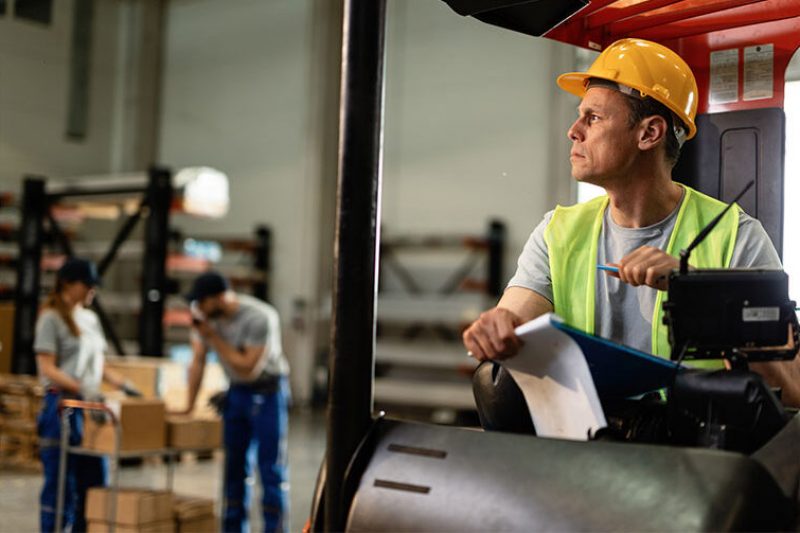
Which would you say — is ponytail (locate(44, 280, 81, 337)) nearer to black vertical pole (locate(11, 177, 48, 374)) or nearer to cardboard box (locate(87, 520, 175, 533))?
cardboard box (locate(87, 520, 175, 533))

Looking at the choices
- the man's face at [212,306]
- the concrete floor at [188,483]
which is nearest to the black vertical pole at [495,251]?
the concrete floor at [188,483]

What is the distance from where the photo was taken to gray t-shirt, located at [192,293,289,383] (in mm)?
6605

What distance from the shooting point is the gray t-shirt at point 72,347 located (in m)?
6.45

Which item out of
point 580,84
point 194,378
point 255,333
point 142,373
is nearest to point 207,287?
point 255,333

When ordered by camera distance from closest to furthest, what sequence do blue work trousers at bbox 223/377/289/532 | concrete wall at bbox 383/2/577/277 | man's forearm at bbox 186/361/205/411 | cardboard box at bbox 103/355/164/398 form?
blue work trousers at bbox 223/377/289/532
man's forearm at bbox 186/361/205/411
cardboard box at bbox 103/355/164/398
concrete wall at bbox 383/2/577/277

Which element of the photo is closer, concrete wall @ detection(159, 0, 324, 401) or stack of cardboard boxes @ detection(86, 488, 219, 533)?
stack of cardboard boxes @ detection(86, 488, 219, 533)

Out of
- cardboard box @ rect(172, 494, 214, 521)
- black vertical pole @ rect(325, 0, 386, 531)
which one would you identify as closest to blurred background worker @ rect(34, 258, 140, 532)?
cardboard box @ rect(172, 494, 214, 521)

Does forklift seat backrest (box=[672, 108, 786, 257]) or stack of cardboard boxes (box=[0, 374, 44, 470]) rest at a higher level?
forklift seat backrest (box=[672, 108, 786, 257])

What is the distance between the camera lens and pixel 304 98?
1438 cm

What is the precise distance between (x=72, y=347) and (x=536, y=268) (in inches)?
190

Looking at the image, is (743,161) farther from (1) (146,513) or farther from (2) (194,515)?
(2) (194,515)

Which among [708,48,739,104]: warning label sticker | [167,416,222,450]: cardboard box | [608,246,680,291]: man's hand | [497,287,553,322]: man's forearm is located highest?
[708,48,739,104]: warning label sticker

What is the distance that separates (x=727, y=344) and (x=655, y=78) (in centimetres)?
81

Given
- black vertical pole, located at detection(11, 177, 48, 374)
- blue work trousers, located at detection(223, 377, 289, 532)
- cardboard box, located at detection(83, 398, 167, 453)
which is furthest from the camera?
black vertical pole, located at detection(11, 177, 48, 374)
